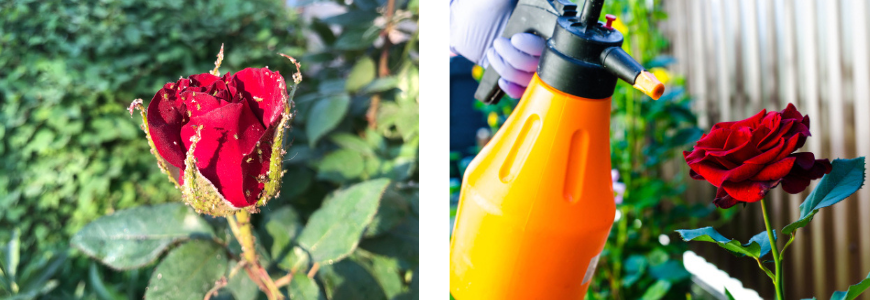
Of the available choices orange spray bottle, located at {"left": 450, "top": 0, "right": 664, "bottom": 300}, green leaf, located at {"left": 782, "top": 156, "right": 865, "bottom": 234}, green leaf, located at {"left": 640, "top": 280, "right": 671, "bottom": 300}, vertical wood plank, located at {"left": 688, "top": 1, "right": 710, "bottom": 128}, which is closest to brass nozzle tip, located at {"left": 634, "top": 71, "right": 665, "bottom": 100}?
orange spray bottle, located at {"left": 450, "top": 0, "right": 664, "bottom": 300}

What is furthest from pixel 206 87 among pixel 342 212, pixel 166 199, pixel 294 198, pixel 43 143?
pixel 43 143

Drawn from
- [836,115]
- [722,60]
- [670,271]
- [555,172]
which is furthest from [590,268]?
[722,60]

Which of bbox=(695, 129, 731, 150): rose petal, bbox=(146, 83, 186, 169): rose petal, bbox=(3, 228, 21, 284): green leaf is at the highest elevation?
bbox=(146, 83, 186, 169): rose petal

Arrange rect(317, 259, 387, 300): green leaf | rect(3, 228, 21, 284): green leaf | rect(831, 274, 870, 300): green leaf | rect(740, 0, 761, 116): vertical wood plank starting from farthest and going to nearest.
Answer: rect(740, 0, 761, 116): vertical wood plank, rect(3, 228, 21, 284): green leaf, rect(317, 259, 387, 300): green leaf, rect(831, 274, 870, 300): green leaf

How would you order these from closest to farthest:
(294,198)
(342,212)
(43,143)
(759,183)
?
(759,183), (342,212), (294,198), (43,143)

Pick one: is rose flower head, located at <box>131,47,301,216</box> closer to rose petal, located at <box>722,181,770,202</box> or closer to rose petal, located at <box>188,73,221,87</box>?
rose petal, located at <box>188,73,221,87</box>

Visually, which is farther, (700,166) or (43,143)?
(43,143)

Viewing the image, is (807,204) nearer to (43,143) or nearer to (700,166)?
(700,166)
